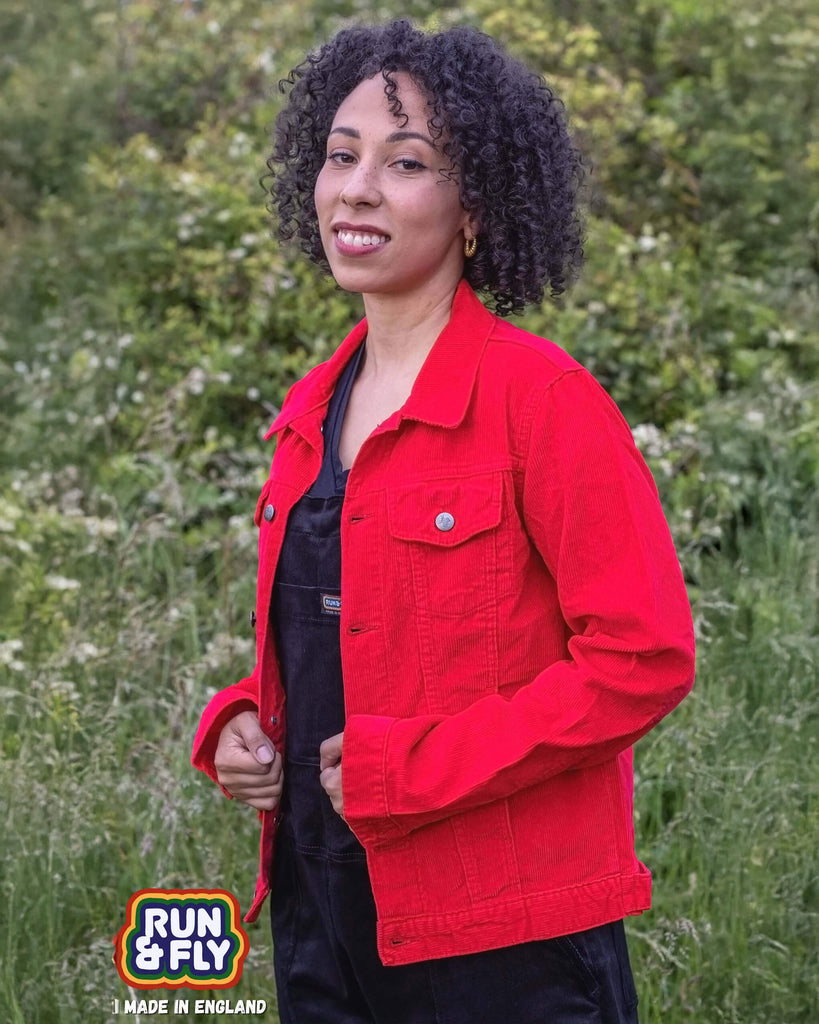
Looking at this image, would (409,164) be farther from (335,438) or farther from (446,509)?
(446,509)

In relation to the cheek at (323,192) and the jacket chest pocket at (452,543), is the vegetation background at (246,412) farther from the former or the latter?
the jacket chest pocket at (452,543)

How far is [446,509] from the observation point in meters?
1.63

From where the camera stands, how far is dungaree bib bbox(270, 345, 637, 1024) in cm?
164

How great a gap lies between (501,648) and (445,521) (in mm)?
177

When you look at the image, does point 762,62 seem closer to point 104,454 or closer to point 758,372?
point 758,372

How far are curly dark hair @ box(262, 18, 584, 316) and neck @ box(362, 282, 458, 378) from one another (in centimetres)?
11

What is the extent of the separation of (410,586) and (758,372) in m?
3.65

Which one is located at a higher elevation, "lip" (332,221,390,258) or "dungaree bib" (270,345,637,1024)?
"lip" (332,221,390,258)

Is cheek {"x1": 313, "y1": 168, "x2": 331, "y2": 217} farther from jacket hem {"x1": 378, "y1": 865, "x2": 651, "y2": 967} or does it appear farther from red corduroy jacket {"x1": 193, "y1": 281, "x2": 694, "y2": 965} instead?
jacket hem {"x1": 378, "y1": 865, "x2": 651, "y2": 967}

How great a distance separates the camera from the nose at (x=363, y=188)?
5.73 feet

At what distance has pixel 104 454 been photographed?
4.94 meters

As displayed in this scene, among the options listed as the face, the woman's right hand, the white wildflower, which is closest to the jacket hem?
the woman's right hand

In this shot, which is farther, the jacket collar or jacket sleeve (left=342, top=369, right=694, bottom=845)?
the jacket collar

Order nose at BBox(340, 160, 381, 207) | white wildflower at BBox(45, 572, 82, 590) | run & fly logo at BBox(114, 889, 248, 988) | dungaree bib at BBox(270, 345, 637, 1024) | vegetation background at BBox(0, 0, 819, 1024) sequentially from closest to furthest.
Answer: dungaree bib at BBox(270, 345, 637, 1024) < nose at BBox(340, 160, 381, 207) < run & fly logo at BBox(114, 889, 248, 988) < vegetation background at BBox(0, 0, 819, 1024) < white wildflower at BBox(45, 572, 82, 590)
